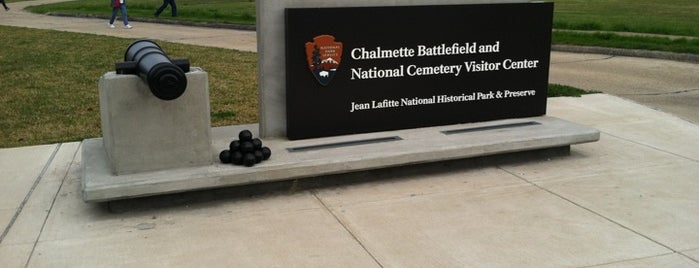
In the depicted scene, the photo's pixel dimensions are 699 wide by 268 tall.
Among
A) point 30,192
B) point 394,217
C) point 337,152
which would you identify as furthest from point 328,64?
point 30,192

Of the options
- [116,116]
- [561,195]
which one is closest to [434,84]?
[561,195]

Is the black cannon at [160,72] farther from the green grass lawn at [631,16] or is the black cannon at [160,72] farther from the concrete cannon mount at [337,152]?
the green grass lawn at [631,16]

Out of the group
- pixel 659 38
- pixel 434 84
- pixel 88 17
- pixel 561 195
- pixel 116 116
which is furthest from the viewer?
pixel 88 17

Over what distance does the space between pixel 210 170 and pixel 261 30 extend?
1415mm

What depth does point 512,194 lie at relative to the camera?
19.4ft

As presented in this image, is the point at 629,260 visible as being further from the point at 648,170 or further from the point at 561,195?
the point at 648,170

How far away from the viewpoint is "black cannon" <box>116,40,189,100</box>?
5.11m

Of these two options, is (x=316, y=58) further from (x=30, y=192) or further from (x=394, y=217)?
(x=30, y=192)

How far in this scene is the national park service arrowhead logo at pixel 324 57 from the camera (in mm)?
6363

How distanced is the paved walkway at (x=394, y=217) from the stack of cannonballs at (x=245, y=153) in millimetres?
249

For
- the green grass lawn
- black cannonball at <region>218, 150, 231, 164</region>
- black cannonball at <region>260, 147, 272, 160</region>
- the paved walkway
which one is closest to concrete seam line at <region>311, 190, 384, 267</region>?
the paved walkway

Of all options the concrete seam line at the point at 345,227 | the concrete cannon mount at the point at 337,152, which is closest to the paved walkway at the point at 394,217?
the concrete seam line at the point at 345,227

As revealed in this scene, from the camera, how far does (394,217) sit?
5.36 m

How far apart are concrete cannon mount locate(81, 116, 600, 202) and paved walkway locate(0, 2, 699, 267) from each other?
194 mm
